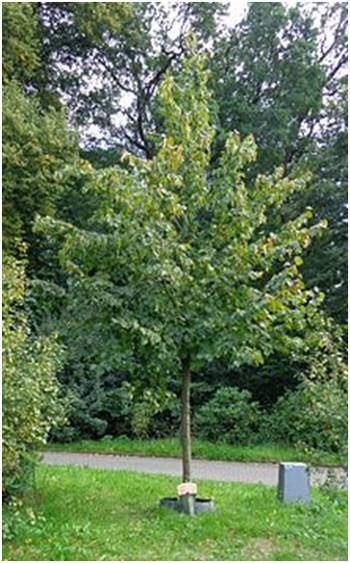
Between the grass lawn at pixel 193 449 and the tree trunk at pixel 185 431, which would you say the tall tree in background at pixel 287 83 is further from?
the tree trunk at pixel 185 431

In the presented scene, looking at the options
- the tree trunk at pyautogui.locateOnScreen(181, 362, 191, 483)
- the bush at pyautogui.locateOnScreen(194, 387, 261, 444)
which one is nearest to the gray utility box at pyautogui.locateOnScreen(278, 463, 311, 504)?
the tree trunk at pyautogui.locateOnScreen(181, 362, 191, 483)

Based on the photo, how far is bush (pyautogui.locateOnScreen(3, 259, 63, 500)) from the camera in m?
4.04

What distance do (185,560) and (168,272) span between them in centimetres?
176

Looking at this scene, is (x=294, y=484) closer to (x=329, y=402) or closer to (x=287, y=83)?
(x=329, y=402)

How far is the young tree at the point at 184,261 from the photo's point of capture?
185 inches

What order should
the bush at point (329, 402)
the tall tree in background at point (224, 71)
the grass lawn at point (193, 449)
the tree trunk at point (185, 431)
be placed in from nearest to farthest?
the bush at point (329, 402)
the tree trunk at point (185, 431)
the grass lawn at point (193, 449)
the tall tree in background at point (224, 71)

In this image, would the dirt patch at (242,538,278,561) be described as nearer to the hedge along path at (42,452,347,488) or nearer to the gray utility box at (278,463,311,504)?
the gray utility box at (278,463,311,504)

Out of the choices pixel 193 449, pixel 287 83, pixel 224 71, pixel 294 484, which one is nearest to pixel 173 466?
pixel 193 449

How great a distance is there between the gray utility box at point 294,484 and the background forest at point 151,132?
1.02 metres

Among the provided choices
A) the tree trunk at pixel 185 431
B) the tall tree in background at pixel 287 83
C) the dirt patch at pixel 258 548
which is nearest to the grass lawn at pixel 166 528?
the dirt patch at pixel 258 548

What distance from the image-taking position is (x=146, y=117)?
12.5m

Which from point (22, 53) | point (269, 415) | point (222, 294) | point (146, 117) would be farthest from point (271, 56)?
point (222, 294)

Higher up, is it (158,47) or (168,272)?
(158,47)

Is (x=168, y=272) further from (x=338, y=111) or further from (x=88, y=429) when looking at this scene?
Answer: (x=338, y=111)
